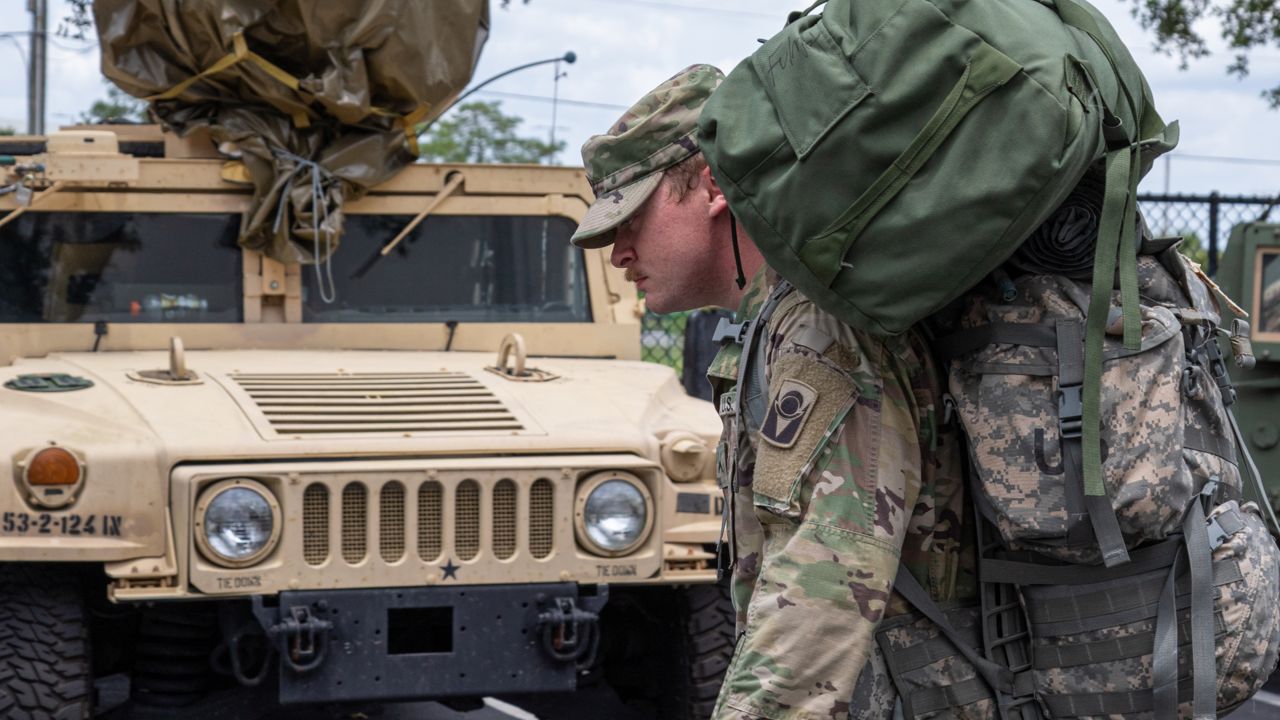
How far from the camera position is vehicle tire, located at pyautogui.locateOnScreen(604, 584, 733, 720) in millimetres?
4180

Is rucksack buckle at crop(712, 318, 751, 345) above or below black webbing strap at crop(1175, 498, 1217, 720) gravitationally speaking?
above

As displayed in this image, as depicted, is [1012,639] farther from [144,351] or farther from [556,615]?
[144,351]

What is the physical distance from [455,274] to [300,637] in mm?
1730

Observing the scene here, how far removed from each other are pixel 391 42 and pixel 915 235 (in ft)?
12.2

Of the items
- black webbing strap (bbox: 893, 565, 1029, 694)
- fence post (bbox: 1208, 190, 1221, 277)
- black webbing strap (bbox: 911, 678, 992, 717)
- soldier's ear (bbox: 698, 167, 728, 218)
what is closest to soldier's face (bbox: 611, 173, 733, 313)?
soldier's ear (bbox: 698, 167, 728, 218)

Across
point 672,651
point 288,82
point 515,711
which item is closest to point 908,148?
point 672,651

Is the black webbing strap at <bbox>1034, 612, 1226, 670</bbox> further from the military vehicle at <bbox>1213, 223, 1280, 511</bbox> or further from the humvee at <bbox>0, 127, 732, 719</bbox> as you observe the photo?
the military vehicle at <bbox>1213, 223, 1280, 511</bbox>

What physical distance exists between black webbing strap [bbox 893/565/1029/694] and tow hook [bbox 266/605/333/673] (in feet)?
7.21

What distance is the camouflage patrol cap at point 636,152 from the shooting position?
2.00 m

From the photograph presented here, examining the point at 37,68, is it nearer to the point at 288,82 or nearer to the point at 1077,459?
the point at 288,82

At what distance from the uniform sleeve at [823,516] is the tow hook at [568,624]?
2.17m

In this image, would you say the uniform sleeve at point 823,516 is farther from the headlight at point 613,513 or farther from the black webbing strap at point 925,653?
the headlight at point 613,513

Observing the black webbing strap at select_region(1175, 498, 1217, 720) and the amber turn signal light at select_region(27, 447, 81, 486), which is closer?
the black webbing strap at select_region(1175, 498, 1217, 720)

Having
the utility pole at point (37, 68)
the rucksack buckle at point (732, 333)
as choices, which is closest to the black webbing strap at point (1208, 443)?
the rucksack buckle at point (732, 333)
